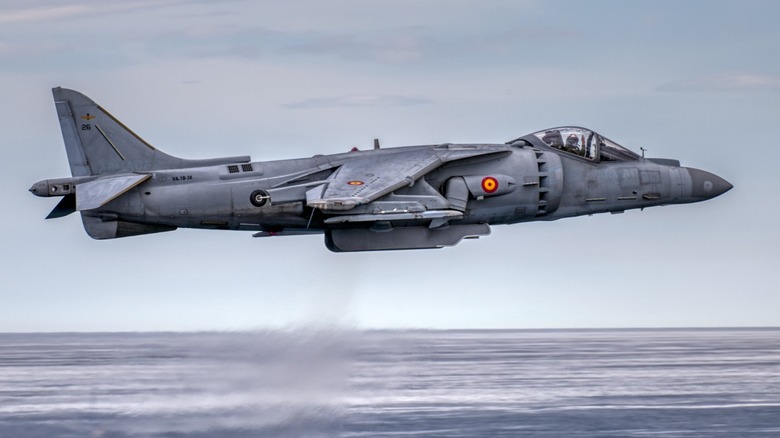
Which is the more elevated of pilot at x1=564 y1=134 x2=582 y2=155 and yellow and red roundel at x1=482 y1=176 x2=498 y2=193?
pilot at x1=564 y1=134 x2=582 y2=155

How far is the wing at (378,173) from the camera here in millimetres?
30859

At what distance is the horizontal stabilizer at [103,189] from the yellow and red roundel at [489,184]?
841cm

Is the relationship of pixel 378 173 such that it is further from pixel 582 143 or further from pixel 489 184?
pixel 582 143

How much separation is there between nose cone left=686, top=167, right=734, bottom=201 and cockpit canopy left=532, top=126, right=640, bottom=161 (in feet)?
6.94

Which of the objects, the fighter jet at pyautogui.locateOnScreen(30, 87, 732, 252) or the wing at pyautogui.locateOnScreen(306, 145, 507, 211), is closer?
the wing at pyautogui.locateOnScreen(306, 145, 507, 211)

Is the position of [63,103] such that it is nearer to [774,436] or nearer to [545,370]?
[774,436]

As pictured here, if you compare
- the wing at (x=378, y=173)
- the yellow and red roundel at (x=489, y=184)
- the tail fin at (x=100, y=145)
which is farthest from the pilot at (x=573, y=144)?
the tail fin at (x=100, y=145)

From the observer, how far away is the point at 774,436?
112 feet

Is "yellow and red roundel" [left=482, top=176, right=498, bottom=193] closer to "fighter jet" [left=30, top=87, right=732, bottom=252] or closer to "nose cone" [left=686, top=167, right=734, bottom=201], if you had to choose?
"fighter jet" [left=30, top=87, right=732, bottom=252]

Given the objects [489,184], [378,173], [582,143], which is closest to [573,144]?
[582,143]

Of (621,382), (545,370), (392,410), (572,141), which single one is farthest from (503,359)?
(572,141)

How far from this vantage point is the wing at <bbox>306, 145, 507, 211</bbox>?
3086 centimetres

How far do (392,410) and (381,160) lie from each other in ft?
30.6

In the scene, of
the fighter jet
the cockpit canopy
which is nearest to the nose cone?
the fighter jet
